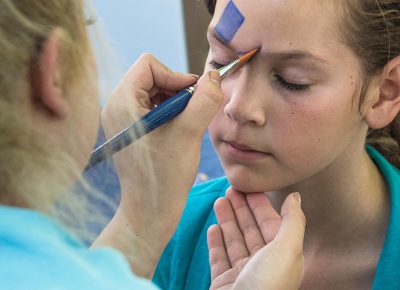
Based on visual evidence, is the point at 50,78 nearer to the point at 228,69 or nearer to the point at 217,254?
the point at 228,69

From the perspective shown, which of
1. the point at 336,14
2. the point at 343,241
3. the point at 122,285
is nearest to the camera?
the point at 122,285

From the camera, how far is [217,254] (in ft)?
2.94

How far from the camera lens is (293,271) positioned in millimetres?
731

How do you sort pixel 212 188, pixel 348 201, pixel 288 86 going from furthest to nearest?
pixel 212 188
pixel 348 201
pixel 288 86

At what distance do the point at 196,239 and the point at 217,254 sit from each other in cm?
14

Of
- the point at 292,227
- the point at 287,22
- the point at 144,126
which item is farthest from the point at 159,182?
the point at 287,22

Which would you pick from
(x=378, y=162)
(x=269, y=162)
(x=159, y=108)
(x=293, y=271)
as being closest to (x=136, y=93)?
→ (x=159, y=108)

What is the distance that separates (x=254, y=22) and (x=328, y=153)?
218 mm

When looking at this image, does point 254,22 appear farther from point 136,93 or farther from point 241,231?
point 241,231

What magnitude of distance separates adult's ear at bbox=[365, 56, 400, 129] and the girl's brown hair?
2 cm

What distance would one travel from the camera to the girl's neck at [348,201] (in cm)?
97

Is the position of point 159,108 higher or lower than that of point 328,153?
higher

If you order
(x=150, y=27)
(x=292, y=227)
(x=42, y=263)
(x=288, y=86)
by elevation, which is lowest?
(x=150, y=27)

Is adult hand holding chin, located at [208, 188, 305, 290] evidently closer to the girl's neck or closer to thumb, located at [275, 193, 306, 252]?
thumb, located at [275, 193, 306, 252]
